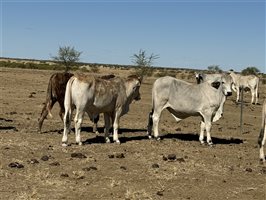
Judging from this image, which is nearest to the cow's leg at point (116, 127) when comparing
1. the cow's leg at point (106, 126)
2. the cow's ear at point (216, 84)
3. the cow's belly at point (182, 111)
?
the cow's leg at point (106, 126)

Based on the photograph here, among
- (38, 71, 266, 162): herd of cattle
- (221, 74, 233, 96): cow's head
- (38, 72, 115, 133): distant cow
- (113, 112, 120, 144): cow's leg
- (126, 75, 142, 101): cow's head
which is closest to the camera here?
(38, 71, 266, 162): herd of cattle

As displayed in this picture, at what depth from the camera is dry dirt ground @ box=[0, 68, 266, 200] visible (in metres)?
9.39

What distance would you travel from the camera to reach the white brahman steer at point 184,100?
50.2ft

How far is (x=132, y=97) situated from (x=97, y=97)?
2135 mm

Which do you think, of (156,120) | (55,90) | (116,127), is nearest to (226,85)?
(156,120)

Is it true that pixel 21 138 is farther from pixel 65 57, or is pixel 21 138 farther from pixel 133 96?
pixel 65 57

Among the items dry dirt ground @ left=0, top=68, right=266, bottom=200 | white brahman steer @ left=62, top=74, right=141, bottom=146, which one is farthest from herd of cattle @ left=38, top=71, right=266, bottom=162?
dry dirt ground @ left=0, top=68, right=266, bottom=200

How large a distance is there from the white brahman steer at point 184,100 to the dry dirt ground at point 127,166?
887 millimetres

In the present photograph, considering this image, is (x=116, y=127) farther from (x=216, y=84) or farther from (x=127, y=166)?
(x=216, y=84)

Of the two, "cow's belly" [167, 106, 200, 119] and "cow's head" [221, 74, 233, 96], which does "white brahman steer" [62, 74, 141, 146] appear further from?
"cow's head" [221, 74, 233, 96]

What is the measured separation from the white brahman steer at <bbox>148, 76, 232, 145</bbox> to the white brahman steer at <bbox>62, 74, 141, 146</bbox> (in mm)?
959

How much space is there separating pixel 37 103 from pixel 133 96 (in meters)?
12.2

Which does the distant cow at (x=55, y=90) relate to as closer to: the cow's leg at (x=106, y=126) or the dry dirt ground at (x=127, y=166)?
the dry dirt ground at (x=127, y=166)

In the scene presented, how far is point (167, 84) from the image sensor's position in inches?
603
